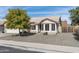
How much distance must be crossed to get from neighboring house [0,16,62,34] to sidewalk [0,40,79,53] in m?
1.14

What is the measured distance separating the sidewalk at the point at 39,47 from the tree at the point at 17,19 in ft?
4.65

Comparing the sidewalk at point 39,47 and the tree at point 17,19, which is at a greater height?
the tree at point 17,19

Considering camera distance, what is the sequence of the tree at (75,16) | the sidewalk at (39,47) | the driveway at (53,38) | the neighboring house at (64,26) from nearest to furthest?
1. the sidewalk at (39,47)
2. the tree at (75,16)
3. the neighboring house at (64,26)
4. the driveway at (53,38)

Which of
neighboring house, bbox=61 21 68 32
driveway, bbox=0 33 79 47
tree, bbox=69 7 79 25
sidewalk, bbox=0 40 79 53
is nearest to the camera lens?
sidewalk, bbox=0 40 79 53

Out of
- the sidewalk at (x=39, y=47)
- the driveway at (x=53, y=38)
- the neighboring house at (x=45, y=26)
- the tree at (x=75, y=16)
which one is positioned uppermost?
the tree at (x=75, y=16)

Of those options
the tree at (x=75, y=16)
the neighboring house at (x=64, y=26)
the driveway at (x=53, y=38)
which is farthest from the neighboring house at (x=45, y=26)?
the tree at (x=75, y=16)

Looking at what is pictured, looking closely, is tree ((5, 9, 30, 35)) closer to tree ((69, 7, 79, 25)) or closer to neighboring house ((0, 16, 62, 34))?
neighboring house ((0, 16, 62, 34))

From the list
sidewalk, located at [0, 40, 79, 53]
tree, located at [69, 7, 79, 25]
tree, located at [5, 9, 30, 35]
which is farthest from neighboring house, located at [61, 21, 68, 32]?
tree, located at [5, 9, 30, 35]

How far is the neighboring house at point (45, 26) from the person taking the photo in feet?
71.6

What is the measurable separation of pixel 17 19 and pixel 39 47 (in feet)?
9.34

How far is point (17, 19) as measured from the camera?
2181 cm

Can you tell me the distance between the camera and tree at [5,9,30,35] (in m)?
21.4

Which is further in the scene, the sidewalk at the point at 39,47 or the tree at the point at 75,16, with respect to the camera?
the tree at the point at 75,16

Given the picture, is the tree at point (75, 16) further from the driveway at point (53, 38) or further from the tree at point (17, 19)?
the tree at point (17, 19)
